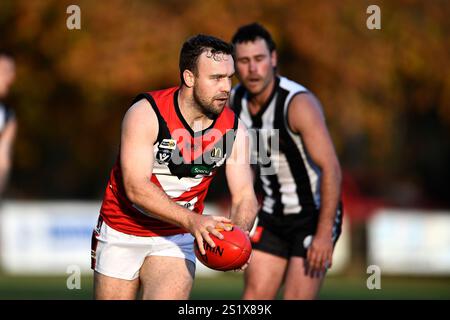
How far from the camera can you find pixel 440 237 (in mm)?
16062

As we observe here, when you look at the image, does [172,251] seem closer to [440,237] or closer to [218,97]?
[218,97]

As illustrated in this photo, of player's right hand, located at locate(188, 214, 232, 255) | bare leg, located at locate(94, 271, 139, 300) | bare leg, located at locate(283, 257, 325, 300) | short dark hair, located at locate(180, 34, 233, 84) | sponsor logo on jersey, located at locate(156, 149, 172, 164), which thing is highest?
short dark hair, located at locate(180, 34, 233, 84)

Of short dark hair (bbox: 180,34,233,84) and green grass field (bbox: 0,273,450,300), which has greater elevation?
short dark hair (bbox: 180,34,233,84)

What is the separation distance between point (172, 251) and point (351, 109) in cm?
1219

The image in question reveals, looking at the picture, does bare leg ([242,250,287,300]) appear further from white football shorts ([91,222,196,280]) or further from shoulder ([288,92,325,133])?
white football shorts ([91,222,196,280])

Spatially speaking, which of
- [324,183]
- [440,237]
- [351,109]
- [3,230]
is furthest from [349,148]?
[324,183]

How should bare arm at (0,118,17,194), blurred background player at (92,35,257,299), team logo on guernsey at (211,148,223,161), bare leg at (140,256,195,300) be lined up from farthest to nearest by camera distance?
bare arm at (0,118,17,194), team logo on guernsey at (211,148,223,161), bare leg at (140,256,195,300), blurred background player at (92,35,257,299)

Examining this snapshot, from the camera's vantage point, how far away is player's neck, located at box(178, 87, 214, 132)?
664 centimetres

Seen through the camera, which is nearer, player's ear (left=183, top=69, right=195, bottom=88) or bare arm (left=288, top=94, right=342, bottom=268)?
player's ear (left=183, top=69, right=195, bottom=88)

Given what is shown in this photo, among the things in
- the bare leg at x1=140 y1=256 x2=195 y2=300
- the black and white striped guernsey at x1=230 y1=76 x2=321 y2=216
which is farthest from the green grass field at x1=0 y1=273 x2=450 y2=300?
the bare leg at x1=140 y1=256 x2=195 y2=300

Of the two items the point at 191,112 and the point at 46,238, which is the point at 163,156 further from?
the point at 46,238

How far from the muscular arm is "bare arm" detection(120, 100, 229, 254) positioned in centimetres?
48

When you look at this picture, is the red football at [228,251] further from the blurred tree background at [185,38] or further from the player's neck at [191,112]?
the blurred tree background at [185,38]
